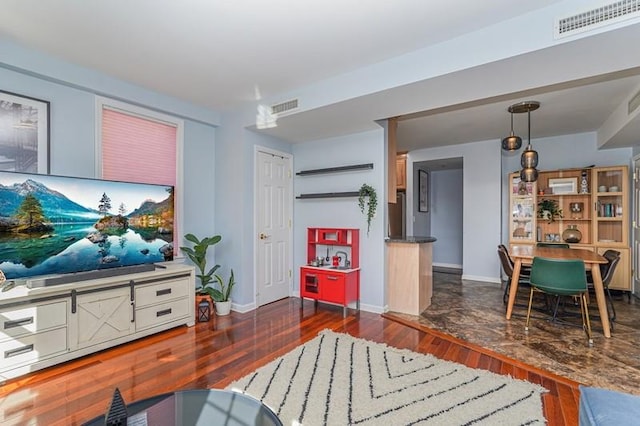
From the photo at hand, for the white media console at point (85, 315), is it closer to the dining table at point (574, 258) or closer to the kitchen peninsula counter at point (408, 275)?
the kitchen peninsula counter at point (408, 275)

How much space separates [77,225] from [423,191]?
648cm

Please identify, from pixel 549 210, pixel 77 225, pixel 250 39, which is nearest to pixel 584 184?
pixel 549 210

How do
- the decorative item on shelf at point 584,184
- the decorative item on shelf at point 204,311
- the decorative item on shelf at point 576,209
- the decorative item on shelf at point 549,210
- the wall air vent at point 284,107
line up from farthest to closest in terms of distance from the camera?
the decorative item on shelf at point 549,210, the decorative item on shelf at point 576,209, the decorative item on shelf at point 584,184, the decorative item on shelf at point 204,311, the wall air vent at point 284,107

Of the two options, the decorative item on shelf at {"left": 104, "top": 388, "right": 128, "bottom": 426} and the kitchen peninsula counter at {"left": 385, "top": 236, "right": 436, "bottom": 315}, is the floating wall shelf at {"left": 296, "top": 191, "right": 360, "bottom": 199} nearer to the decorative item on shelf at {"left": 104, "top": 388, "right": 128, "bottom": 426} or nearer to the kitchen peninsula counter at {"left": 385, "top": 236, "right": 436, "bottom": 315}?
the kitchen peninsula counter at {"left": 385, "top": 236, "right": 436, "bottom": 315}

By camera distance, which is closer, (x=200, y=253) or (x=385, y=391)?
(x=385, y=391)

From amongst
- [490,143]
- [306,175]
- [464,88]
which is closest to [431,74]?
[464,88]

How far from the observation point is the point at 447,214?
7.58 m

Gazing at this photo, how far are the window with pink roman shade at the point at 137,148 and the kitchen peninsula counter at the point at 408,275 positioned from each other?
3.01 metres

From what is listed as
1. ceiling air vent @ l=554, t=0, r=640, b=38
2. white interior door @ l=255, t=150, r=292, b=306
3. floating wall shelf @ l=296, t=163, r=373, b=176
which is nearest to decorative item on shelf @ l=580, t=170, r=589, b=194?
floating wall shelf @ l=296, t=163, r=373, b=176

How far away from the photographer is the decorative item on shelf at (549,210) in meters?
5.36

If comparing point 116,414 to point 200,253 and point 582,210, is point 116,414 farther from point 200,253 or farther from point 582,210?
point 582,210

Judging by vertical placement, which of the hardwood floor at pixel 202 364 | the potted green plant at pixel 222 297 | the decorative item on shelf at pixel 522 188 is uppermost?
the decorative item on shelf at pixel 522 188

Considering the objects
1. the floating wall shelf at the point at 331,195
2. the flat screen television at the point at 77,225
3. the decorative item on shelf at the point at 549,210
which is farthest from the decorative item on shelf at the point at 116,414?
the decorative item on shelf at the point at 549,210

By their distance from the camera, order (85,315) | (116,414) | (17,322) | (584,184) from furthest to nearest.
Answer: (584,184) < (85,315) < (17,322) < (116,414)
